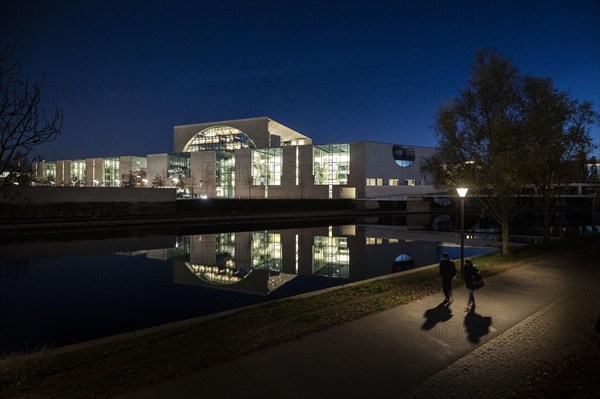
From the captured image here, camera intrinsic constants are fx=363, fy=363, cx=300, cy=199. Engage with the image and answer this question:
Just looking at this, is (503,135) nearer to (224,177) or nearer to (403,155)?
(403,155)

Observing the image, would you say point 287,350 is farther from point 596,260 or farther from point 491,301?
point 596,260

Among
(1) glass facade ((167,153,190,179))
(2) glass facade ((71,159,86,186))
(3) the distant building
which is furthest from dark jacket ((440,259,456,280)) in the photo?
(2) glass facade ((71,159,86,186))

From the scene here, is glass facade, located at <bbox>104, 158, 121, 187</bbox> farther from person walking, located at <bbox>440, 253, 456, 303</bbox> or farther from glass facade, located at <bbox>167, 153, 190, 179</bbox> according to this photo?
person walking, located at <bbox>440, 253, 456, 303</bbox>

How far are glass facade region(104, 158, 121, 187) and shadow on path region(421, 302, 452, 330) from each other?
117933 mm

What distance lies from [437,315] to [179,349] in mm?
5433

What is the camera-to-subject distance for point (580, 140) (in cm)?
1902

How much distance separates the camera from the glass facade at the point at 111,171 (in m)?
111

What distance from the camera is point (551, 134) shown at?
1742 centimetres

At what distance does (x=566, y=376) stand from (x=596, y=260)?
12958 mm

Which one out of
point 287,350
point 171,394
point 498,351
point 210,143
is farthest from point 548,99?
point 210,143

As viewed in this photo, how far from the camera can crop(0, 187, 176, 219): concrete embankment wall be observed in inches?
1307

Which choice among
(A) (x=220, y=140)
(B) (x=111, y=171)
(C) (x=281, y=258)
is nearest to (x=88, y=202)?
(C) (x=281, y=258)

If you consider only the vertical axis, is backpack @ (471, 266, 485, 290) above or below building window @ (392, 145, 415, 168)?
below

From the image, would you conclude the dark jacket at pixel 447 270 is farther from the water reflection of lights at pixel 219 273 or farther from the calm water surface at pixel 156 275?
the water reflection of lights at pixel 219 273
